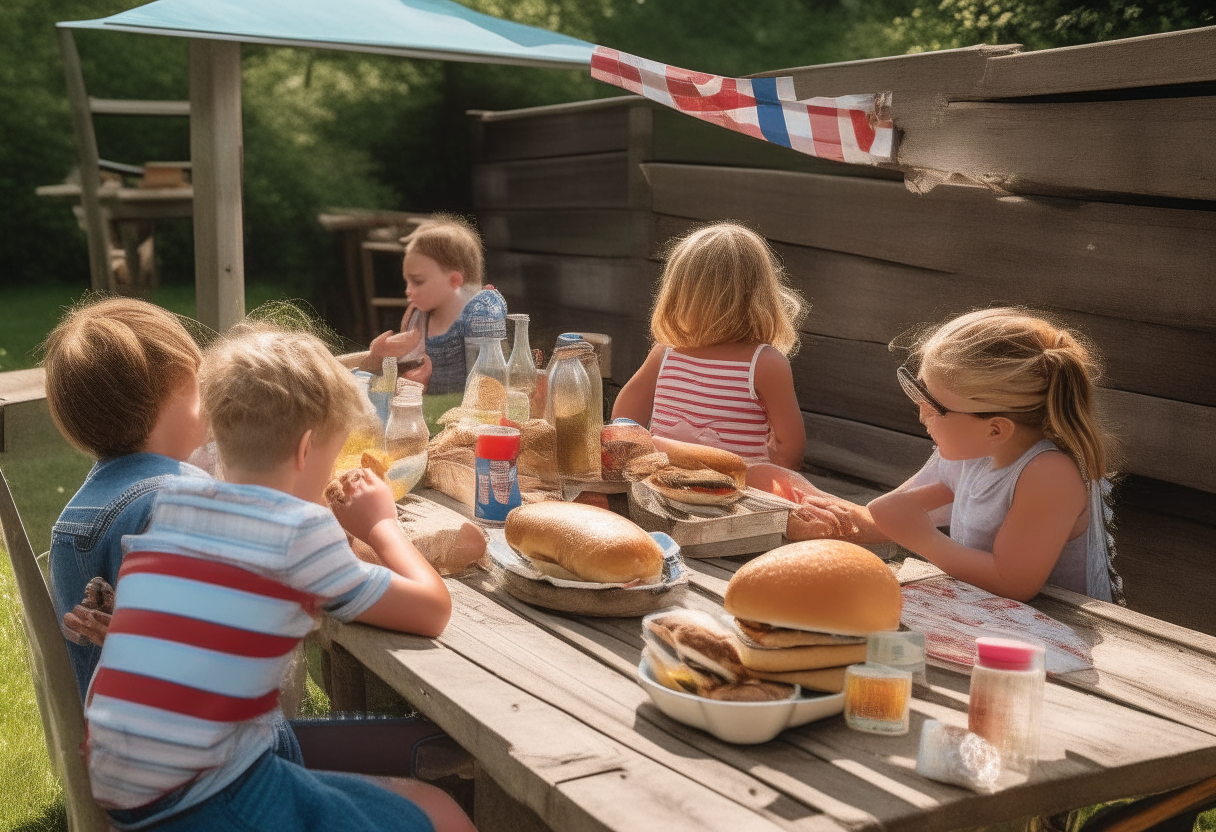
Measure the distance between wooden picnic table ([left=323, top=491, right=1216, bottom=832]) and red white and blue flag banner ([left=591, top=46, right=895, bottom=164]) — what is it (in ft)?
7.21

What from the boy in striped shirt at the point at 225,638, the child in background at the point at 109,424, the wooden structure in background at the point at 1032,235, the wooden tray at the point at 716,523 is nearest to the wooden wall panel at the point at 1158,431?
the wooden structure in background at the point at 1032,235

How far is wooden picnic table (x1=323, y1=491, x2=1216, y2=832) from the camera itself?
1415 mm

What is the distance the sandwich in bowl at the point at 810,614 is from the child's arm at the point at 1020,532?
68 cm

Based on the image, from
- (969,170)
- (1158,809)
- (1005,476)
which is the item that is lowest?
(1158,809)

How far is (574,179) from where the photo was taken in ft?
22.1

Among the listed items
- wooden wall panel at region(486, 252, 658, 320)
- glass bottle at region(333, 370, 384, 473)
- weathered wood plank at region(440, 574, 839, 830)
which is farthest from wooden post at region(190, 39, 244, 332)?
weathered wood plank at region(440, 574, 839, 830)

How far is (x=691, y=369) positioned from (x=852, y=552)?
76.1 inches

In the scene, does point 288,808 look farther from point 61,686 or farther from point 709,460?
point 709,460

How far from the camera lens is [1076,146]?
3.28m

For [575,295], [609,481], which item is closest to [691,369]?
[609,481]

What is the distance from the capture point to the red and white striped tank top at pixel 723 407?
3.54 metres

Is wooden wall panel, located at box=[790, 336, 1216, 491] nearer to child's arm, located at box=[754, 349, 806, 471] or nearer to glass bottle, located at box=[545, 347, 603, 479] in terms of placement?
child's arm, located at box=[754, 349, 806, 471]

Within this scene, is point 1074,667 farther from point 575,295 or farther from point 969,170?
point 575,295

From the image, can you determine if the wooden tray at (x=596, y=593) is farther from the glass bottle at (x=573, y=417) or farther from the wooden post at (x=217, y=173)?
the wooden post at (x=217, y=173)
